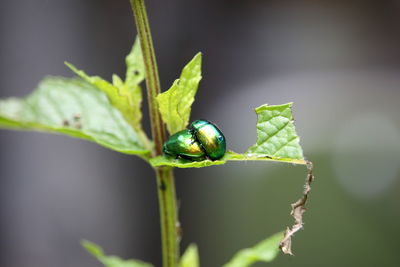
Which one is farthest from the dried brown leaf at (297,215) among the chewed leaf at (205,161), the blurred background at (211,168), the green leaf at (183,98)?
the blurred background at (211,168)

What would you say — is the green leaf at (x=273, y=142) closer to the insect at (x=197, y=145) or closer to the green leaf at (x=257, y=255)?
the insect at (x=197, y=145)

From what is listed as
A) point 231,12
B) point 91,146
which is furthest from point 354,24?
point 91,146

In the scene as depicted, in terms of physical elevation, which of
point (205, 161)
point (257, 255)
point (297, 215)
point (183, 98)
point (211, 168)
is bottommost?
point (211, 168)

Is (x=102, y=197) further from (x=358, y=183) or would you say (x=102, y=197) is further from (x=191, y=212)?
(x=358, y=183)

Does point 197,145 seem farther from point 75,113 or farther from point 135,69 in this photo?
point 75,113

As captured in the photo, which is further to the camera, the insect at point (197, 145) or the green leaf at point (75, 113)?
the green leaf at point (75, 113)

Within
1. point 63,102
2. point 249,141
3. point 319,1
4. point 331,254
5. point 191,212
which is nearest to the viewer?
point 63,102

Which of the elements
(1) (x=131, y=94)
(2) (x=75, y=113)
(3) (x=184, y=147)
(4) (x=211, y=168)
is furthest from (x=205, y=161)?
(4) (x=211, y=168)
